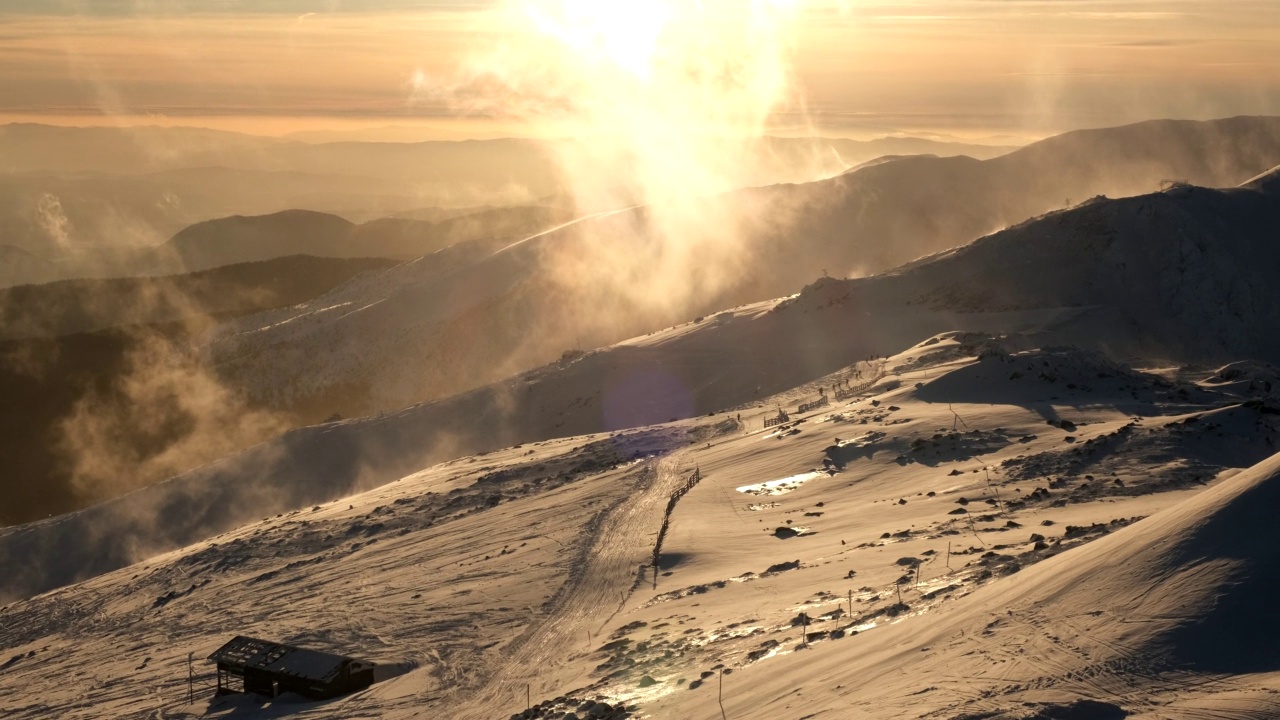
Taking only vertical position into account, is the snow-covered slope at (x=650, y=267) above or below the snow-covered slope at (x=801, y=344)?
above

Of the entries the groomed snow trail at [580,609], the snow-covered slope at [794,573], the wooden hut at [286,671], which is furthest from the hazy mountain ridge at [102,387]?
the wooden hut at [286,671]

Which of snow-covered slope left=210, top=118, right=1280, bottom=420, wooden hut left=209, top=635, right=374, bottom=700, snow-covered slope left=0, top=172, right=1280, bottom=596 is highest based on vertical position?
snow-covered slope left=210, top=118, right=1280, bottom=420

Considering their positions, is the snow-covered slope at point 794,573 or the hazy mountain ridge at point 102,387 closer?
the snow-covered slope at point 794,573

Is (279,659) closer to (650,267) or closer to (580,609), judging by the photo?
(580,609)

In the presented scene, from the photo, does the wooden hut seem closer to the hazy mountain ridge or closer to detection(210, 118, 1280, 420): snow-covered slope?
detection(210, 118, 1280, 420): snow-covered slope

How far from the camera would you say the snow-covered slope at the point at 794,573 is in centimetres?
1007

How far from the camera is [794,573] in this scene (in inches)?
611

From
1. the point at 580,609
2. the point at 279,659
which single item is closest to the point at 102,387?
the point at 279,659

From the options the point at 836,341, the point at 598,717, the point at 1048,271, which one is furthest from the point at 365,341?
the point at 598,717

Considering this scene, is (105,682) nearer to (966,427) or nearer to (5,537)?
(966,427)

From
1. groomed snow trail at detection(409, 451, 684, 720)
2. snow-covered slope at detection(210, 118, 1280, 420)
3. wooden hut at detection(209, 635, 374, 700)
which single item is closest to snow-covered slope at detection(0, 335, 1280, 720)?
groomed snow trail at detection(409, 451, 684, 720)

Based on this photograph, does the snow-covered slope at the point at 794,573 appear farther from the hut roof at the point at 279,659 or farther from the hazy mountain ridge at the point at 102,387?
the hazy mountain ridge at the point at 102,387

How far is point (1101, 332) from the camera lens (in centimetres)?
3341

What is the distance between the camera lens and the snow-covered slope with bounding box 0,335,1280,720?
1007 centimetres
